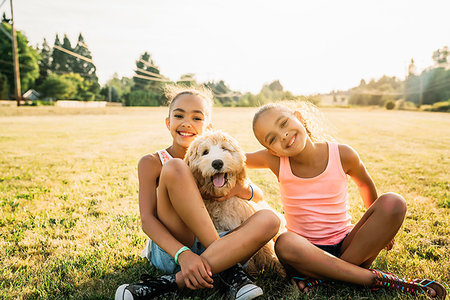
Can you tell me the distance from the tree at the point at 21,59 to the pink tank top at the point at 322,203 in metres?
58.4

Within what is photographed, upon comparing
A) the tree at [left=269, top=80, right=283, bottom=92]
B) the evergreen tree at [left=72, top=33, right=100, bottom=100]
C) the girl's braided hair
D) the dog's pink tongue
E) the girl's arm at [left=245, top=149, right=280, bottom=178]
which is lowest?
the dog's pink tongue

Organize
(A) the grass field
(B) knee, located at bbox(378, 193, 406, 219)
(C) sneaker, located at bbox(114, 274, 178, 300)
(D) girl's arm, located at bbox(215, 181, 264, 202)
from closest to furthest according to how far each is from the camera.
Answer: (C) sneaker, located at bbox(114, 274, 178, 300)
(B) knee, located at bbox(378, 193, 406, 219)
(A) the grass field
(D) girl's arm, located at bbox(215, 181, 264, 202)

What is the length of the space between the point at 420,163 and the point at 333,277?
6.38 metres

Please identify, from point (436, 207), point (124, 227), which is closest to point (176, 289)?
point (124, 227)

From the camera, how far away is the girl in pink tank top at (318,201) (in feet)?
7.37

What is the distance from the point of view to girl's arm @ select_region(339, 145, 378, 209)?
2.73 meters

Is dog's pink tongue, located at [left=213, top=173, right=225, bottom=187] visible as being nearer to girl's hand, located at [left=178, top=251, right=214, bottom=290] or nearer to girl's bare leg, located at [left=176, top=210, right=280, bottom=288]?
girl's bare leg, located at [left=176, top=210, right=280, bottom=288]

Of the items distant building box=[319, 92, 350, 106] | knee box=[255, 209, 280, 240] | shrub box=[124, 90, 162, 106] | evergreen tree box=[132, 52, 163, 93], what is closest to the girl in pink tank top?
knee box=[255, 209, 280, 240]

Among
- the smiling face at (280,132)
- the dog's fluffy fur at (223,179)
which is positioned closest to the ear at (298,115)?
the smiling face at (280,132)

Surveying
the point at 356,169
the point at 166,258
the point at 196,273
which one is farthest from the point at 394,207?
the point at 166,258

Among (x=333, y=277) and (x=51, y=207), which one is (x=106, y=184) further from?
(x=333, y=277)

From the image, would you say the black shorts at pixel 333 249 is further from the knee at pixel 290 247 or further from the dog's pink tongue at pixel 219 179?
the dog's pink tongue at pixel 219 179

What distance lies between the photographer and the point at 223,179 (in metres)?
2.54

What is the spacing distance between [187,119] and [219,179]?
0.77 m
